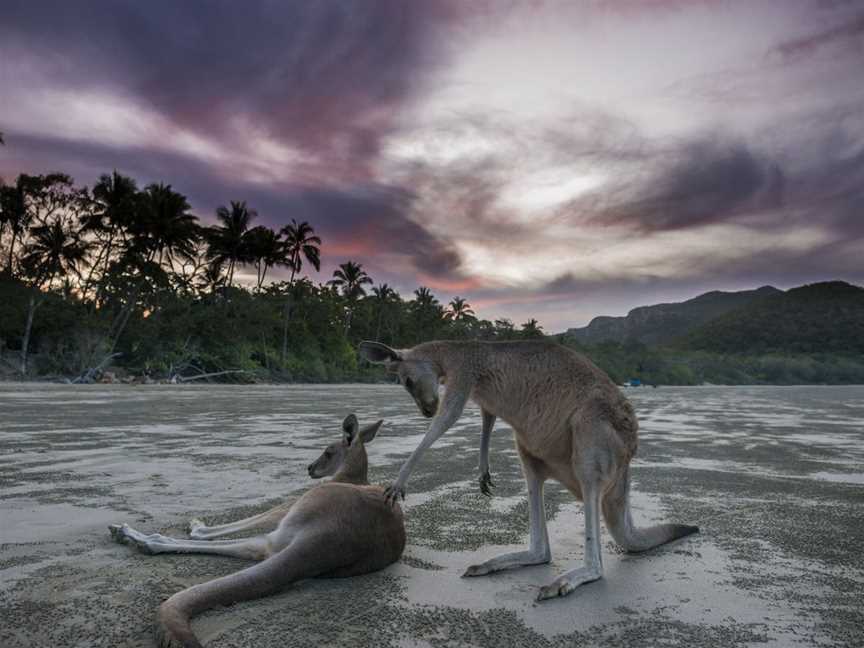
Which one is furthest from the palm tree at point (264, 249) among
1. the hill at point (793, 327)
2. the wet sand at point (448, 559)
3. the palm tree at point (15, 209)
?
the hill at point (793, 327)

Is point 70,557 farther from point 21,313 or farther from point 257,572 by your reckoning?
point 21,313

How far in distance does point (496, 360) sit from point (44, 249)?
4170 centimetres

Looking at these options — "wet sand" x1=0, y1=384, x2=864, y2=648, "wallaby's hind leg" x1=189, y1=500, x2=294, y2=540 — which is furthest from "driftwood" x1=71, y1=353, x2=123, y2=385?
"wallaby's hind leg" x1=189, y1=500, x2=294, y2=540

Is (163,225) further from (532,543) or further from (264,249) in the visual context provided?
(532,543)

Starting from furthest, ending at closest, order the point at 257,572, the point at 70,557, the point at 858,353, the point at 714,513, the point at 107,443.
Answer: the point at 858,353, the point at 107,443, the point at 714,513, the point at 70,557, the point at 257,572

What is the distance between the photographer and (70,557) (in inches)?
121

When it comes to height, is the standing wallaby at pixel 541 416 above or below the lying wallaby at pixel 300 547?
above

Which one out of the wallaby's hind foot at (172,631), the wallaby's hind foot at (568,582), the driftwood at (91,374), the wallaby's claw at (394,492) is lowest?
the wallaby's hind foot at (568,582)

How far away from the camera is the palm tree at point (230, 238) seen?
49.9 m

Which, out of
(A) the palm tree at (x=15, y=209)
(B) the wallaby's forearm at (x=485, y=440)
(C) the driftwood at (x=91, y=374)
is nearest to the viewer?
(B) the wallaby's forearm at (x=485, y=440)

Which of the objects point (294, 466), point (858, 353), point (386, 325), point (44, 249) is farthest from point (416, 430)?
point (858, 353)

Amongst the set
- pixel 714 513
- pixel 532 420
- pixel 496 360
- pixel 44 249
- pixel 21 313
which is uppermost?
pixel 44 249

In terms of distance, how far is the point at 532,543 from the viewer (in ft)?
10.6

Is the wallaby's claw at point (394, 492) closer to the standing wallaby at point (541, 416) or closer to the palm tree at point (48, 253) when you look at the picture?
the standing wallaby at point (541, 416)
